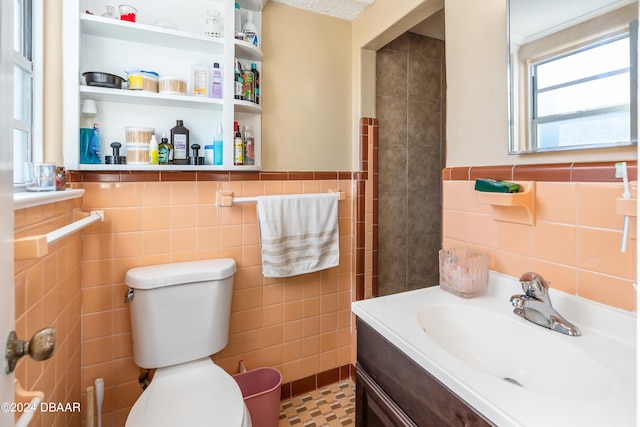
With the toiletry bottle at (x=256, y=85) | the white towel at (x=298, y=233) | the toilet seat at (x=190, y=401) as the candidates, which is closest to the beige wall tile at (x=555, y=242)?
the white towel at (x=298, y=233)

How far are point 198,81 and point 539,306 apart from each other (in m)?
1.58

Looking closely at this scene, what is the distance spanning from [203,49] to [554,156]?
4.98 ft

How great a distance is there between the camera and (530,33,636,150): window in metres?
0.77

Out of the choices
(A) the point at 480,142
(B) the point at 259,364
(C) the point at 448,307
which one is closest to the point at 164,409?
(B) the point at 259,364

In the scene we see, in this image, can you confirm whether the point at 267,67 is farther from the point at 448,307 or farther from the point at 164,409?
the point at 164,409

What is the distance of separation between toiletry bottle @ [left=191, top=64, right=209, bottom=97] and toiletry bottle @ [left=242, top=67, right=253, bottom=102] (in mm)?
179

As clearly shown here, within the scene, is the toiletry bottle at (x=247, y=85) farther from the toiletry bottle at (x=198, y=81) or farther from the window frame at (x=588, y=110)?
the window frame at (x=588, y=110)

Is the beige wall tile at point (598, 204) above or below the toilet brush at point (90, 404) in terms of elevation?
above

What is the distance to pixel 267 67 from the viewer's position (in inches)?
67.1

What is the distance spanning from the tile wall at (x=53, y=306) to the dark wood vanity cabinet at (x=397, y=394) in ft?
2.97

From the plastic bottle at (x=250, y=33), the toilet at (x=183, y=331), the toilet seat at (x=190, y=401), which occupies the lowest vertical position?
the toilet seat at (x=190, y=401)

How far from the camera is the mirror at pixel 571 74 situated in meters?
0.78

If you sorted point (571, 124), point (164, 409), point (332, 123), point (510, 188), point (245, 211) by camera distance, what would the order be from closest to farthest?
point (571, 124) → point (510, 188) → point (164, 409) → point (245, 211) → point (332, 123)

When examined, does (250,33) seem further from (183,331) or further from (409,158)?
(183,331)
